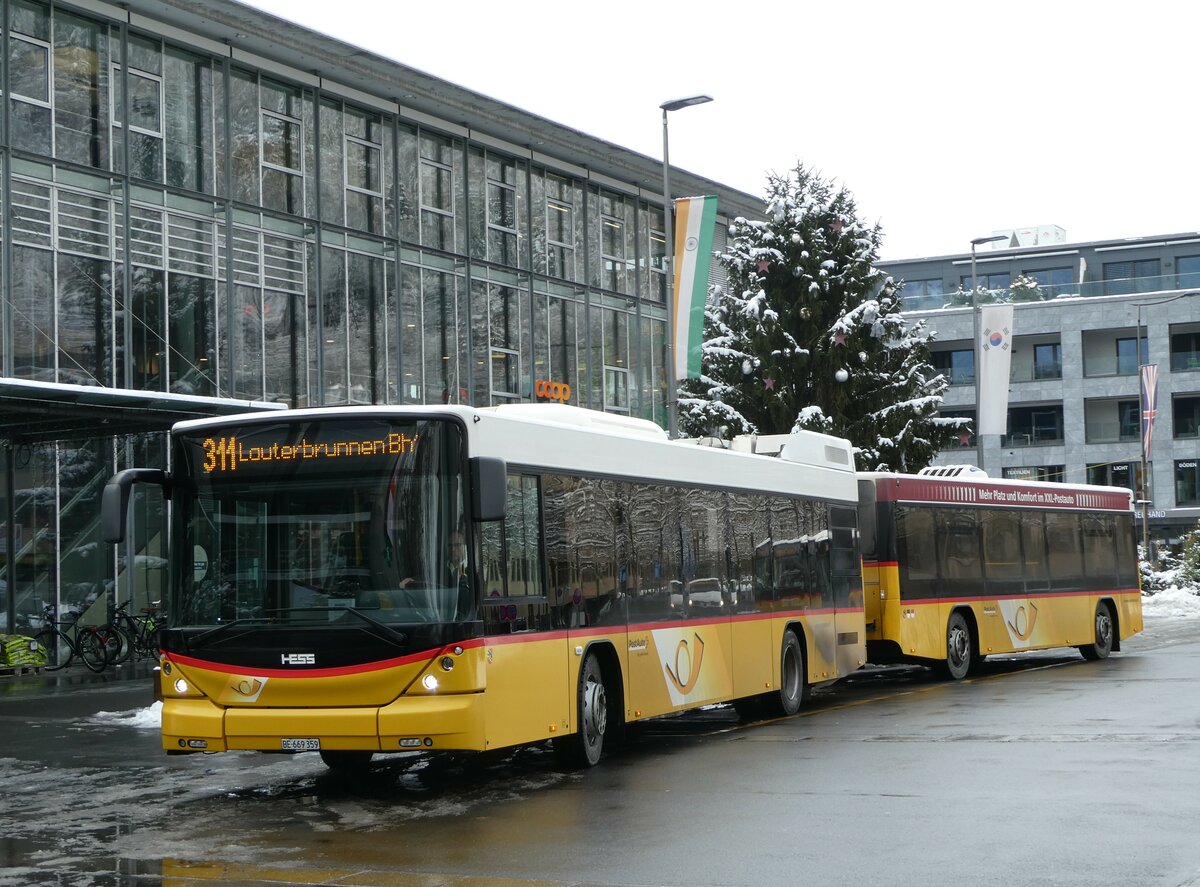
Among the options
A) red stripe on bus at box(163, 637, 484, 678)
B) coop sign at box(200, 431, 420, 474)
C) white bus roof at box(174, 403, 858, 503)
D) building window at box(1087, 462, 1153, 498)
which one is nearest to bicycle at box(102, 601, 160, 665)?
white bus roof at box(174, 403, 858, 503)

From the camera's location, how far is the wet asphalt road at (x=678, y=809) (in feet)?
28.9

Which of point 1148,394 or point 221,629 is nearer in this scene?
point 221,629

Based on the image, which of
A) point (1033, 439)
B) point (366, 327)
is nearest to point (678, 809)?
point (366, 327)

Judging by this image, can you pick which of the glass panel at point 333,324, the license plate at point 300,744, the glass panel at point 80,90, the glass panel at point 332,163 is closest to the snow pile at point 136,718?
the license plate at point 300,744

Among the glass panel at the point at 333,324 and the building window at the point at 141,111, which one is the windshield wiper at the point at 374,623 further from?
the glass panel at the point at 333,324

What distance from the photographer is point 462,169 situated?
37.9 meters

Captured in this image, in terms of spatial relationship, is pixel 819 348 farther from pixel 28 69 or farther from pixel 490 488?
pixel 490 488

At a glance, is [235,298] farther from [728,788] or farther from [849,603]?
[728,788]

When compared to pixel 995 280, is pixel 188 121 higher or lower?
lower

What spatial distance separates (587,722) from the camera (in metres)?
13.6

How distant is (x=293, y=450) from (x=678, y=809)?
3752 mm

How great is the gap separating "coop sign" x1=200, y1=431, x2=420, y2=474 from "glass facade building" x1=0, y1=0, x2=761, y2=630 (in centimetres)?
1583

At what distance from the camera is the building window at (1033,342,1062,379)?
266 feet

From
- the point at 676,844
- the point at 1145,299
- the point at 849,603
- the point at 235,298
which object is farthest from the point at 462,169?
the point at 1145,299
